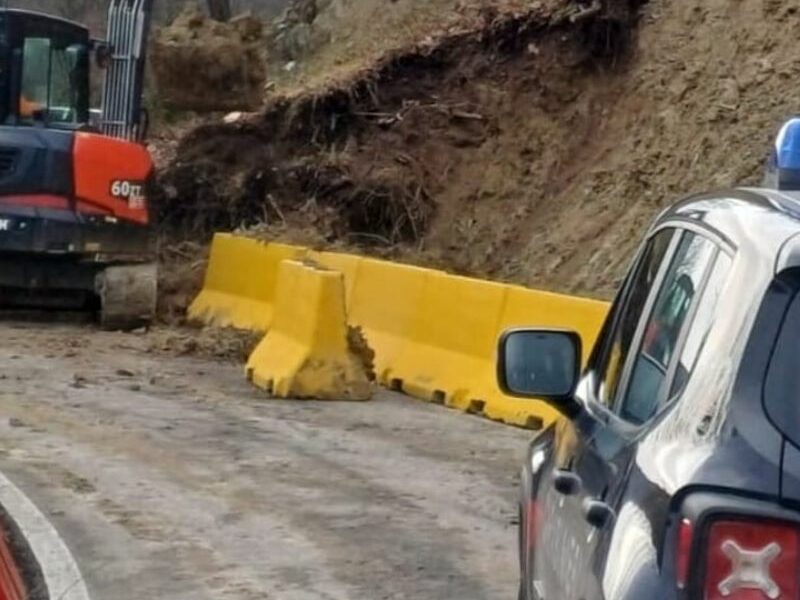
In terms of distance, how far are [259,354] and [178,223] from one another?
6.87m

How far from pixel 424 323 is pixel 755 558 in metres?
11.5

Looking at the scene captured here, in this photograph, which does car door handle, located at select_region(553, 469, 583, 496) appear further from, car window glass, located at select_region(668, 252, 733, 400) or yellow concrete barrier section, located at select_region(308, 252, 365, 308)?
yellow concrete barrier section, located at select_region(308, 252, 365, 308)

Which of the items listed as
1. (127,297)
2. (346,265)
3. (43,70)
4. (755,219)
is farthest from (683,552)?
(43,70)

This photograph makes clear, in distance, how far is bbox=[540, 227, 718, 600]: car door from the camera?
14.1ft

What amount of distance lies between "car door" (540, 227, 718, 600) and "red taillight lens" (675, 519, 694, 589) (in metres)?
0.47

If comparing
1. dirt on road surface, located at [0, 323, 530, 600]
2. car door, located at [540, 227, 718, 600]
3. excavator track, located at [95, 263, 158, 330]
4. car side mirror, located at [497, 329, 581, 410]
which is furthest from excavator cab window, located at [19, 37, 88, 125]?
car door, located at [540, 227, 718, 600]

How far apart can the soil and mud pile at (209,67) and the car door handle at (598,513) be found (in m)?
20.1

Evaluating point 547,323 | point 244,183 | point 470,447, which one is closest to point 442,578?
point 470,447

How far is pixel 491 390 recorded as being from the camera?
1392cm

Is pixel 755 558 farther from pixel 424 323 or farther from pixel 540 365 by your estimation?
pixel 424 323

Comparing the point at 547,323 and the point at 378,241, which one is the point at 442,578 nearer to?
the point at 547,323

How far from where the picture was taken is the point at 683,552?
3.56 meters

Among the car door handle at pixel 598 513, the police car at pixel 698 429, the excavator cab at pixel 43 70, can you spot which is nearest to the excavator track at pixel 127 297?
the excavator cab at pixel 43 70

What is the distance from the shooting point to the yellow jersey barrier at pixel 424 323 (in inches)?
536
